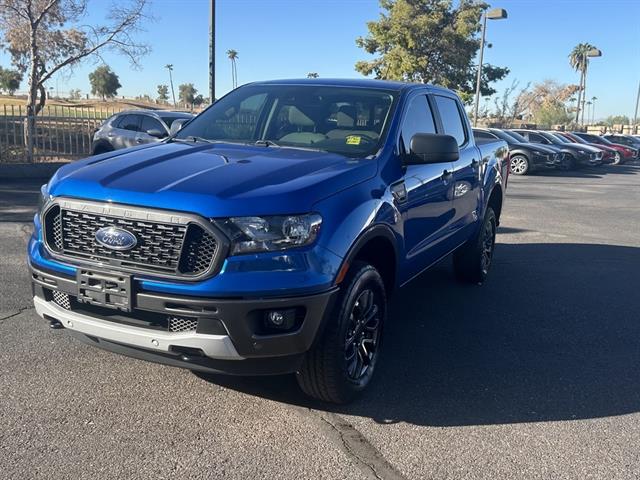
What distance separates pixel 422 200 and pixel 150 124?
390 inches

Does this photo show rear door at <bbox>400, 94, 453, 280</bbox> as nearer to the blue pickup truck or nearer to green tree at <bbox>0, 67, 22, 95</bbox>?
the blue pickup truck

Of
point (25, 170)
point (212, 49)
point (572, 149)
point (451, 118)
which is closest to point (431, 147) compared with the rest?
point (451, 118)

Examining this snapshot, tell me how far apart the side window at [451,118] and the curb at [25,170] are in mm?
10998

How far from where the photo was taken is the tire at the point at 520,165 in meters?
21.8

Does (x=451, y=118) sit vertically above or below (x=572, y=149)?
above

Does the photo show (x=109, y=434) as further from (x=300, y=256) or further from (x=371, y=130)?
(x=371, y=130)

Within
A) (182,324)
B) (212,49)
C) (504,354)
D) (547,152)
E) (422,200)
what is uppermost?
(212,49)

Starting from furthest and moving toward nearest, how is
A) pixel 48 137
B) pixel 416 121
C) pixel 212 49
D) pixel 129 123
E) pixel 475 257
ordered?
pixel 48 137
pixel 212 49
pixel 129 123
pixel 475 257
pixel 416 121

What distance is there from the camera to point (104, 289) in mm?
3129

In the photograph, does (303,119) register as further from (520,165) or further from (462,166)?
(520,165)

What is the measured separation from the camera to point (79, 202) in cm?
324

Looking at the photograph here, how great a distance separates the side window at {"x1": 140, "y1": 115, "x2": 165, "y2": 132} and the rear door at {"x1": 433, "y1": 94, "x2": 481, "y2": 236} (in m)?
8.23

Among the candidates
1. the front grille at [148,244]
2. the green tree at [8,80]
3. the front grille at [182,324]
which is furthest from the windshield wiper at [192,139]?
the green tree at [8,80]

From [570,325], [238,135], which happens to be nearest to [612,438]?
[570,325]
